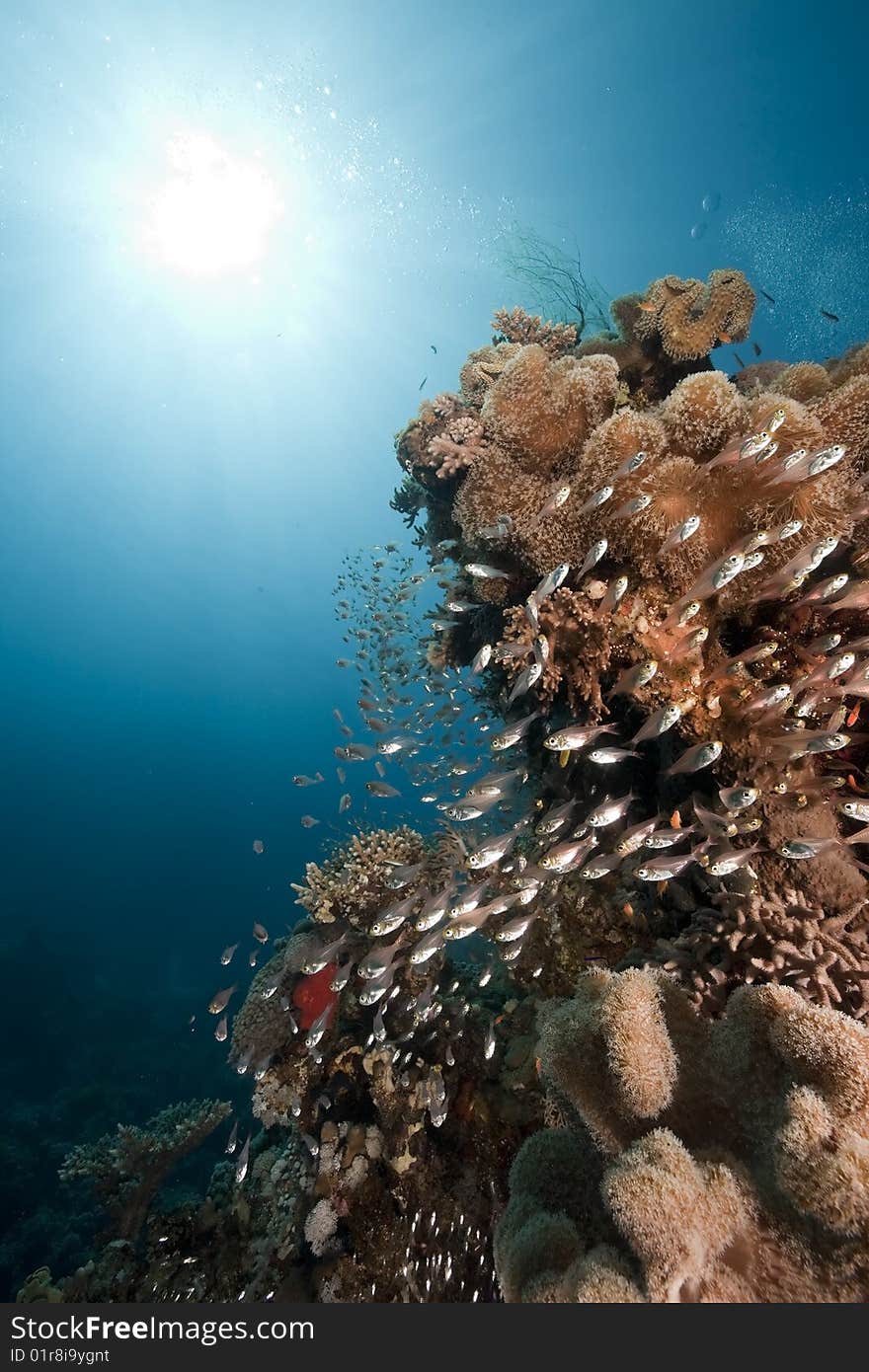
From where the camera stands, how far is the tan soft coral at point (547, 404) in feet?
17.9

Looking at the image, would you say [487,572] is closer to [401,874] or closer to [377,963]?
[401,874]

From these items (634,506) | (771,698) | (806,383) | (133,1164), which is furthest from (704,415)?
(133,1164)

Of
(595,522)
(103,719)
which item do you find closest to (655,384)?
(595,522)

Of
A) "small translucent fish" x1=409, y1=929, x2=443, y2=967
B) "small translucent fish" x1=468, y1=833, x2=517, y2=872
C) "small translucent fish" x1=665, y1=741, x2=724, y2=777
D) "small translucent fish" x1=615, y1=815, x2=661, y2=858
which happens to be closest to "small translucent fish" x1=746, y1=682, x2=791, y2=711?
"small translucent fish" x1=665, y1=741, x2=724, y2=777

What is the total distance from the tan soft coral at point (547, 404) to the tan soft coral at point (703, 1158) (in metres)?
4.54

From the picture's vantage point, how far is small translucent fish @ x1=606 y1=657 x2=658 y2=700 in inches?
181

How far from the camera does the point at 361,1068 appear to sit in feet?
23.9

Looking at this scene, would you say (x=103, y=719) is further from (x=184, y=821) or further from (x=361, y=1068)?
(x=361, y=1068)

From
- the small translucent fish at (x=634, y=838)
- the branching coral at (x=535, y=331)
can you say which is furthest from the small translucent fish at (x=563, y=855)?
the branching coral at (x=535, y=331)

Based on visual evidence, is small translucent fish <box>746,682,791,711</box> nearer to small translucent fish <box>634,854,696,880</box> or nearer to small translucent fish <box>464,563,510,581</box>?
small translucent fish <box>634,854,696,880</box>

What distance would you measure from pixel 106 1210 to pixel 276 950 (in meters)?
3.77

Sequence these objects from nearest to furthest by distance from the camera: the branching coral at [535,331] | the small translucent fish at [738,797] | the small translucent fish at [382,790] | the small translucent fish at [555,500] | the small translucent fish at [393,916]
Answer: the small translucent fish at [738,797], the small translucent fish at [555,500], the small translucent fish at [393,916], the branching coral at [535,331], the small translucent fish at [382,790]

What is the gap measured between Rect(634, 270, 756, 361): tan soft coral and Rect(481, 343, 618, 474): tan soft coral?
173 centimetres

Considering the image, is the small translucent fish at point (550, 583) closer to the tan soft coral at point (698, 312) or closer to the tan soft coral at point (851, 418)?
the tan soft coral at point (851, 418)
